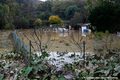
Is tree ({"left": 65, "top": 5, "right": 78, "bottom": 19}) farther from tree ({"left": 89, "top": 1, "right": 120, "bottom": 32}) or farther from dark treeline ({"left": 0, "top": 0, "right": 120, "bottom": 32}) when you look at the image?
tree ({"left": 89, "top": 1, "right": 120, "bottom": 32})

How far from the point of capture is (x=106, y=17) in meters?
16.4

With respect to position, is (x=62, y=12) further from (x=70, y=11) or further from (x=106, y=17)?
(x=106, y=17)

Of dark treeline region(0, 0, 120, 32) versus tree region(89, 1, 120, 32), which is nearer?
tree region(89, 1, 120, 32)

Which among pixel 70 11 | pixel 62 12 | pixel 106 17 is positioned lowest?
pixel 62 12

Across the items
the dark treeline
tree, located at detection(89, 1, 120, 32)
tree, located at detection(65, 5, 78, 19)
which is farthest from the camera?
tree, located at detection(65, 5, 78, 19)

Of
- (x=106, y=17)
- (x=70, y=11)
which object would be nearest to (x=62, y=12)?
(x=70, y=11)

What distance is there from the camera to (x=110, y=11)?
→ 16.5m

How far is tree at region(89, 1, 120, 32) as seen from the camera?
53.7 ft

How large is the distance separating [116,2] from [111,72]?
44.1ft

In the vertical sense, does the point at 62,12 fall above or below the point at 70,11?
below

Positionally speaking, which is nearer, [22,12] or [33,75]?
[33,75]

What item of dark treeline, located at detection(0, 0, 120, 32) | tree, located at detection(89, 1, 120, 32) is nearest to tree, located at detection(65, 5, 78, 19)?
dark treeline, located at detection(0, 0, 120, 32)

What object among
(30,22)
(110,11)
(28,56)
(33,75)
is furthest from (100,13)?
(33,75)

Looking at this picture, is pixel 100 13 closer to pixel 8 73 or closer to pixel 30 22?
pixel 30 22
